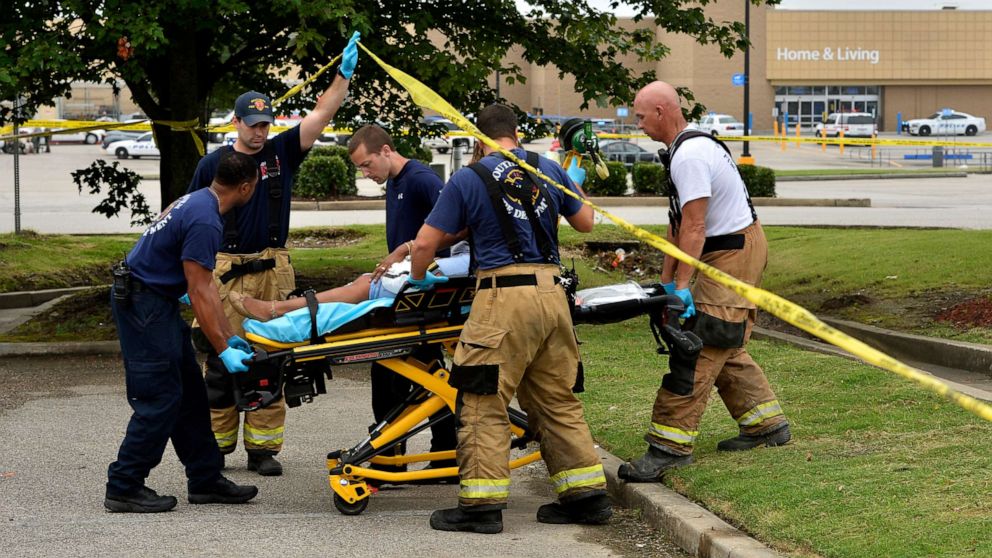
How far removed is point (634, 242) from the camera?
1769 centimetres

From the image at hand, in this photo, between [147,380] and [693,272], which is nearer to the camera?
[147,380]

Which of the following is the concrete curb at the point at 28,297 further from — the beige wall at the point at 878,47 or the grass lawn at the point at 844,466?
the beige wall at the point at 878,47

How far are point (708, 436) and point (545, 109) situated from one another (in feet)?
229

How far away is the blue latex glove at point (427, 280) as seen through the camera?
6145mm

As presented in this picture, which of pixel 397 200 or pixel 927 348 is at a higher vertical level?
pixel 397 200

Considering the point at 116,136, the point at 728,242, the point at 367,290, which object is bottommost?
the point at 367,290

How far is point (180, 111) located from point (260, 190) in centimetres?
558

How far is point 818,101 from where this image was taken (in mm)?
77125

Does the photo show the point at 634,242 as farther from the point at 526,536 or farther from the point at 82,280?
the point at 526,536

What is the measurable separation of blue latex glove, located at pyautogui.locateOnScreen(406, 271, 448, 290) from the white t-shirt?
1.28m

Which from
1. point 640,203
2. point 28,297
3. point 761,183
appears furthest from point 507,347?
point 761,183

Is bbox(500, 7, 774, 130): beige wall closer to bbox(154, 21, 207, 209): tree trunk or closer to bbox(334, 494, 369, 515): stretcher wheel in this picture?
bbox(154, 21, 207, 209): tree trunk

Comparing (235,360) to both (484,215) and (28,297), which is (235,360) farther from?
(28,297)

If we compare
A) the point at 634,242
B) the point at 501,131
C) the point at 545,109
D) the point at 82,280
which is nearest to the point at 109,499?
the point at 501,131
